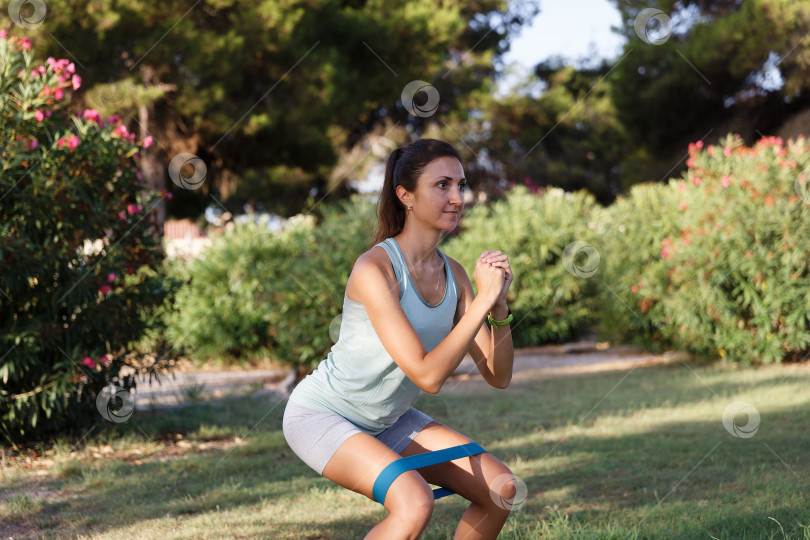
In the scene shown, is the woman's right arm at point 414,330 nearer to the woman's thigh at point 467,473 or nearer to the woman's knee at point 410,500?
the woman's knee at point 410,500

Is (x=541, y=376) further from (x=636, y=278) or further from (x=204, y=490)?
(x=204, y=490)

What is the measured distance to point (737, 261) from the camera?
9.17m

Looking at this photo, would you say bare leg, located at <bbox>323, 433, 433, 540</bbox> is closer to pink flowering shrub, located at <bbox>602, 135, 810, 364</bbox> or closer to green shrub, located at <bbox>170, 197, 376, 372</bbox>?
green shrub, located at <bbox>170, 197, 376, 372</bbox>

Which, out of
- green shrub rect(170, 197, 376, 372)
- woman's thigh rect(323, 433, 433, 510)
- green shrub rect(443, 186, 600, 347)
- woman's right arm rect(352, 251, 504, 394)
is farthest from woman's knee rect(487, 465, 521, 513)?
green shrub rect(443, 186, 600, 347)

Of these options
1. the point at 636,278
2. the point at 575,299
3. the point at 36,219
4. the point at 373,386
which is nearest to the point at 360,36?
the point at 575,299

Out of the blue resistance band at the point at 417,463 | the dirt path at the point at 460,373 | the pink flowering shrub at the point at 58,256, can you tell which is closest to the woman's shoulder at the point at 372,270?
the blue resistance band at the point at 417,463

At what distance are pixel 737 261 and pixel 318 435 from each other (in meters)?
7.79

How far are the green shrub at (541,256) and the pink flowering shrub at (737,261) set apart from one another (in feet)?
6.04

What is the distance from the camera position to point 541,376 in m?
9.91

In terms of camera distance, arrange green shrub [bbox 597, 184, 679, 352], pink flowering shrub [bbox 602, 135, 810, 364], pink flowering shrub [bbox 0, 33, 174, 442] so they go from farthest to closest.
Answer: green shrub [bbox 597, 184, 679, 352]
pink flowering shrub [bbox 602, 135, 810, 364]
pink flowering shrub [bbox 0, 33, 174, 442]

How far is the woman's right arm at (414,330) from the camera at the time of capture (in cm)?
236

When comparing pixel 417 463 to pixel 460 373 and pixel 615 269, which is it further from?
pixel 615 269

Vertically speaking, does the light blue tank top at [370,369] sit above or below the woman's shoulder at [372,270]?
below

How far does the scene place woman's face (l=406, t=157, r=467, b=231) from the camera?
2.68 m
